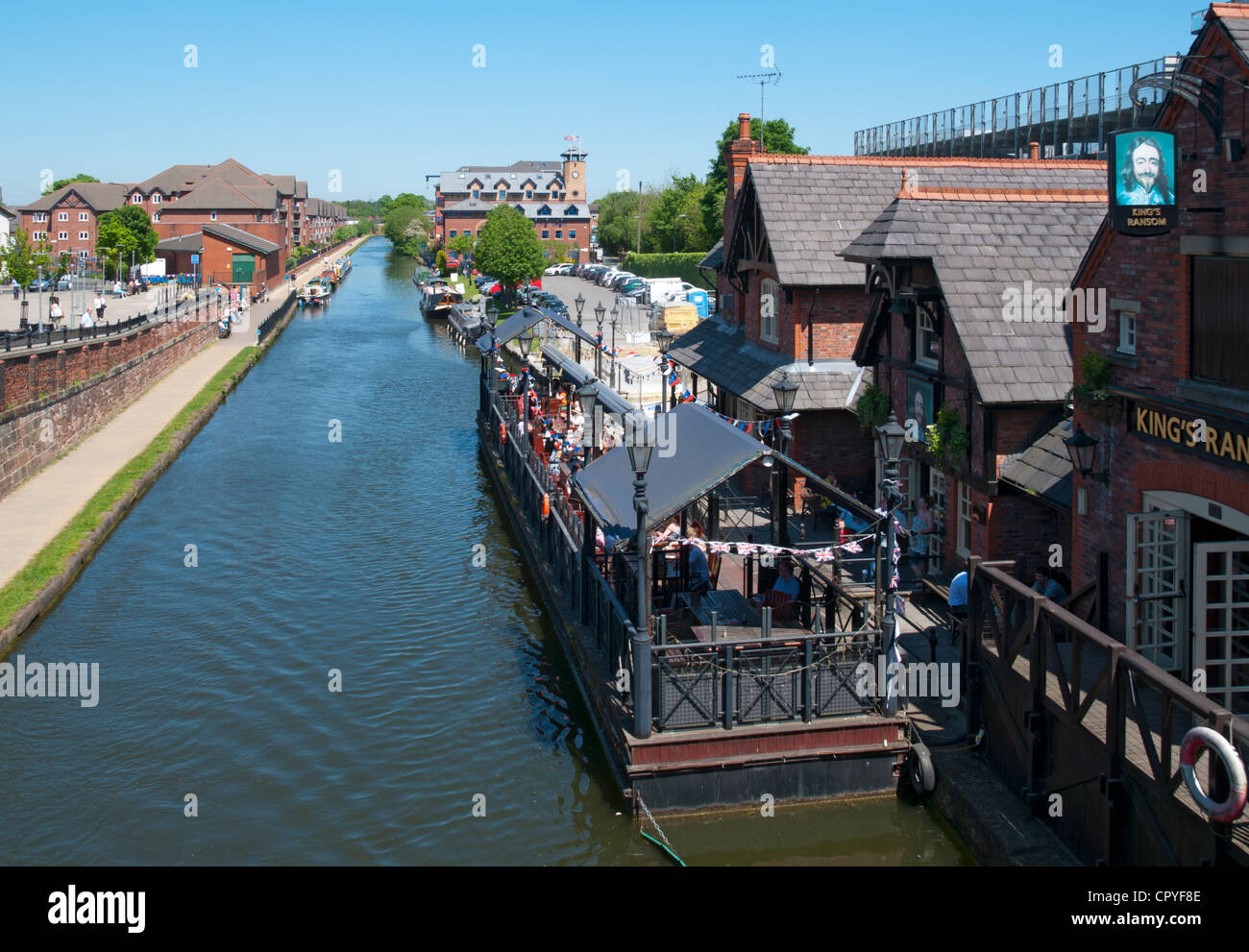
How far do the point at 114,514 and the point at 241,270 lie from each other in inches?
3083

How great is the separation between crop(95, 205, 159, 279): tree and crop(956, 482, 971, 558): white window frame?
92859 mm

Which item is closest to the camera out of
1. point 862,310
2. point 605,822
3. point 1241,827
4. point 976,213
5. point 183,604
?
point 1241,827

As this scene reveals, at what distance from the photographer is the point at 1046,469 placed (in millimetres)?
14812

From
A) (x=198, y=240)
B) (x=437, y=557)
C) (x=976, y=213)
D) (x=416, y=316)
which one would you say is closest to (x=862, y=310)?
(x=976, y=213)

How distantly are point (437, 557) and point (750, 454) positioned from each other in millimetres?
11208

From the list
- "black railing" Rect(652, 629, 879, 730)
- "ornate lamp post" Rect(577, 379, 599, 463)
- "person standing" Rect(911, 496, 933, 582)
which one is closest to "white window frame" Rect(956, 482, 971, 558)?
"person standing" Rect(911, 496, 933, 582)

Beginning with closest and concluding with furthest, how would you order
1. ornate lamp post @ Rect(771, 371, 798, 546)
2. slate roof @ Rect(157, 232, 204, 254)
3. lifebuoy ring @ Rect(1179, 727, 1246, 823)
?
lifebuoy ring @ Rect(1179, 727, 1246, 823)
ornate lamp post @ Rect(771, 371, 798, 546)
slate roof @ Rect(157, 232, 204, 254)

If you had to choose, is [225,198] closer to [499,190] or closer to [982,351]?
[499,190]

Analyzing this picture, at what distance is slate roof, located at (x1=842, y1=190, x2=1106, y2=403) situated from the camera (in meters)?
15.6

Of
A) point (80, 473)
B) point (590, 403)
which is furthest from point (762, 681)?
point (80, 473)

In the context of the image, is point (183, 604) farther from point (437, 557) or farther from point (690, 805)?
point (690, 805)

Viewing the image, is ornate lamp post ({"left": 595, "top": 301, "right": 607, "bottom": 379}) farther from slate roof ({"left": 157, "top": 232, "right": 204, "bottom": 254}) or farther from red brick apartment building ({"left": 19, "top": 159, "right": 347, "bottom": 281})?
red brick apartment building ({"left": 19, "top": 159, "right": 347, "bottom": 281})

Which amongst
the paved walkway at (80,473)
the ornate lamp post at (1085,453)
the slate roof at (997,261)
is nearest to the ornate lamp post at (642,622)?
the ornate lamp post at (1085,453)
